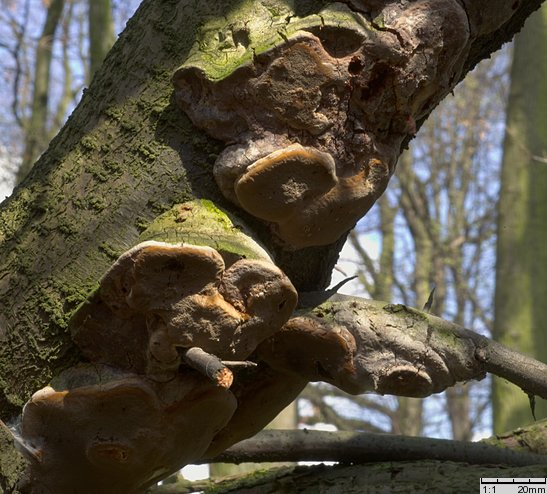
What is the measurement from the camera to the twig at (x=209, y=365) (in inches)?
37.7

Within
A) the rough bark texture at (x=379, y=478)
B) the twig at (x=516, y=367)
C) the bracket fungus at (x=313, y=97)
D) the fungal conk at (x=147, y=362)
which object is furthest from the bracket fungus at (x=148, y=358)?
the rough bark texture at (x=379, y=478)

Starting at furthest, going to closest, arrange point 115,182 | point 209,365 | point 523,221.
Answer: point 523,221 < point 115,182 < point 209,365

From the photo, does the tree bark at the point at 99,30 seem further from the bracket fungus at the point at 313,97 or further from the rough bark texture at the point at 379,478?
the bracket fungus at the point at 313,97

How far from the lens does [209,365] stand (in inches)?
38.0

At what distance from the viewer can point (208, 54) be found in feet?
3.94

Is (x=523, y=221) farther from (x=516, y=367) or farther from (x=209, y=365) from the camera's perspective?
(x=209, y=365)

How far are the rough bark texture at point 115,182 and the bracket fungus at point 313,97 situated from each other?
0.03 ft

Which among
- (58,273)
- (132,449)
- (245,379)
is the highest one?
(58,273)

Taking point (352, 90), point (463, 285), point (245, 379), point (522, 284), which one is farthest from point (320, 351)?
point (463, 285)

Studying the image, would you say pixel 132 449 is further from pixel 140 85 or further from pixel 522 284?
pixel 522 284

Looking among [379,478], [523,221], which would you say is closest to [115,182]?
[379,478]

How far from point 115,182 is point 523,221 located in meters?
3.15

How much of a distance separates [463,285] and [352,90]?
7682mm

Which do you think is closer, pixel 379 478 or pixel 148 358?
pixel 148 358
